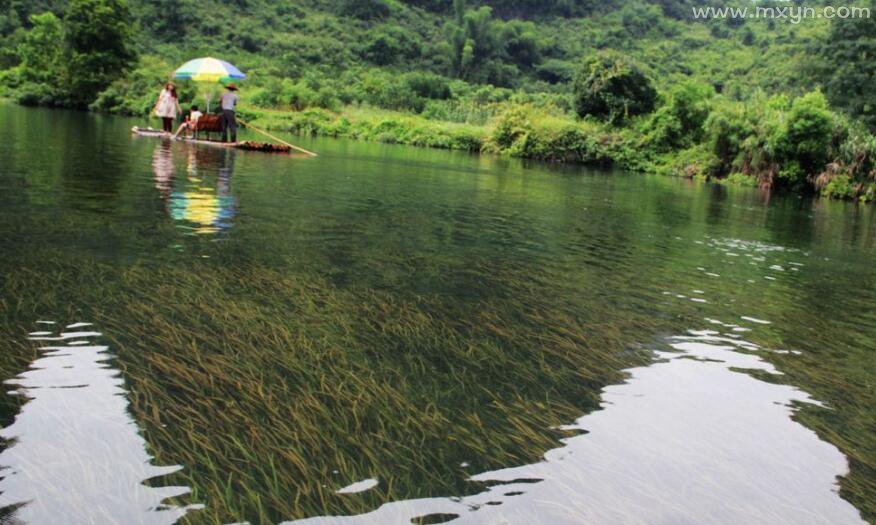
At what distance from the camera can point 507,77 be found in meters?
98.0

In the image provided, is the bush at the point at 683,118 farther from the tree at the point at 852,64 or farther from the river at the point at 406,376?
the river at the point at 406,376

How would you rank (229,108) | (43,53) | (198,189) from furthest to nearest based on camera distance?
(43,53), (229,108), (198,189)

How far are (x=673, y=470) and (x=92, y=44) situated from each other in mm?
54489

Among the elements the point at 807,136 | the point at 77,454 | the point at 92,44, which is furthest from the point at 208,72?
the point at 92,44

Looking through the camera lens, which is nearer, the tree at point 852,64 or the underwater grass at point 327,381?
the underwater grass at point 327,381

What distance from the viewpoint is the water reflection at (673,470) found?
2.91 m

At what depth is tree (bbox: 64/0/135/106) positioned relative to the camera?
157 ft

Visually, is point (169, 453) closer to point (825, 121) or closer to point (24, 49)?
point (825, 121)

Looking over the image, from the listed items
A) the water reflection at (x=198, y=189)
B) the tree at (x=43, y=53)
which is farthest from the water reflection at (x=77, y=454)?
the tree at (x=43, y=53)

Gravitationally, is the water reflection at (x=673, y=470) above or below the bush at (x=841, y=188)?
below

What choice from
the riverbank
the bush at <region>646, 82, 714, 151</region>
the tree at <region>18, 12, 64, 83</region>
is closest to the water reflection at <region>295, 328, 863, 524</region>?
the riverbank

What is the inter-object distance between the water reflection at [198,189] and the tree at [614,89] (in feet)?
93.7

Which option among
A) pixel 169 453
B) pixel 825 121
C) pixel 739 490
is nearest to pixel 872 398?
pixel 739 490

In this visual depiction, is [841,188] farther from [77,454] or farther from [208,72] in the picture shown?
[77,454]
